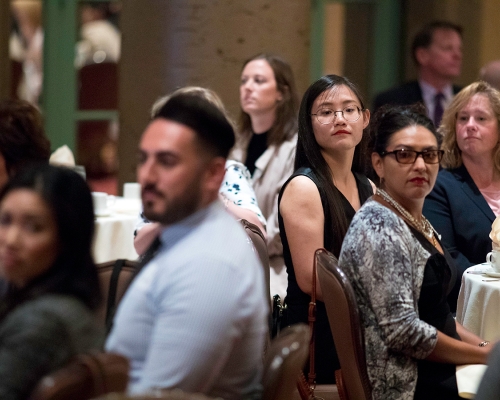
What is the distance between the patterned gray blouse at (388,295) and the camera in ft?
7.94

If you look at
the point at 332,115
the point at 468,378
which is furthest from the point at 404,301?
the point at 332,115

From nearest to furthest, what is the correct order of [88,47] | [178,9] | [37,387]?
[37,387]
[178,9]
[88,47]

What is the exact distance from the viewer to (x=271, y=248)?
415 centimetres

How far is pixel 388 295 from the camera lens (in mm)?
2424

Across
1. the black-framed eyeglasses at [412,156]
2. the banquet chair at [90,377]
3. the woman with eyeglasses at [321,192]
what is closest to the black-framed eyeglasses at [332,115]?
the woman with eyeglasses at [321,192]

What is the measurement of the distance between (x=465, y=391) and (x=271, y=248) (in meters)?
1.83

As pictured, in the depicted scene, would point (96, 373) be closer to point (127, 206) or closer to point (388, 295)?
point (388, 295)

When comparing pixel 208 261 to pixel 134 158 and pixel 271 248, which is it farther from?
pixel 134 158

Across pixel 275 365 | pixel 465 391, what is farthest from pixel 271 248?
pixel 275 365

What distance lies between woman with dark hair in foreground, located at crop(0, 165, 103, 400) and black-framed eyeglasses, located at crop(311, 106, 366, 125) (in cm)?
155

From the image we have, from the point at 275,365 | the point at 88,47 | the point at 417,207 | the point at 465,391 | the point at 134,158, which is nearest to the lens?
the point at 275,365

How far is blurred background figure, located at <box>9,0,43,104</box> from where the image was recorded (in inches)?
320

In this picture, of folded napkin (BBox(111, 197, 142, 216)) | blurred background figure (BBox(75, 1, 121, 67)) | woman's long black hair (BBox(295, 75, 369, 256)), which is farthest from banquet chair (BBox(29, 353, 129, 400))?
blurred background figure (BBox(75, 1, 121, 67))

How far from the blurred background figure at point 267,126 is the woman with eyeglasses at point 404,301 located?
1834mm
